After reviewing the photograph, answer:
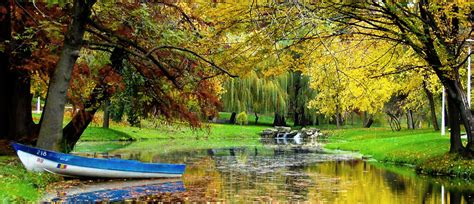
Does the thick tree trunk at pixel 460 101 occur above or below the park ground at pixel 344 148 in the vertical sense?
above

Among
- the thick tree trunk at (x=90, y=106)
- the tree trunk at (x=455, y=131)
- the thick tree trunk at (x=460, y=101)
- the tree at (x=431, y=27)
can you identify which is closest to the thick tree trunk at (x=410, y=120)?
the tree trunk at (x=455, y=131)

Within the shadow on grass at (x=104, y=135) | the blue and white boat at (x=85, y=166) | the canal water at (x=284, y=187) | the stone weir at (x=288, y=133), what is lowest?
the canal water at (x=284, y=187)

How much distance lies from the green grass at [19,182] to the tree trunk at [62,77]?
3.56 feet

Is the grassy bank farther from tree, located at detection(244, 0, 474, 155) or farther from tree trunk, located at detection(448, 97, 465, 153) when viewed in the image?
tree, located at detection(244, 0, 474, 155)

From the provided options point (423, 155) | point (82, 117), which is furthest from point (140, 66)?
point (423, 155)

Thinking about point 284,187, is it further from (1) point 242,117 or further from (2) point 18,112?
(1) point 242,117

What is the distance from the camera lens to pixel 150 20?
60.1ft

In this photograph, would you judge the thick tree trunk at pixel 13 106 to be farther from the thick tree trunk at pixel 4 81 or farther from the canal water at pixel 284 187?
the canal water at pixel 284 187

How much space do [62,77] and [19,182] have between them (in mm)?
3778

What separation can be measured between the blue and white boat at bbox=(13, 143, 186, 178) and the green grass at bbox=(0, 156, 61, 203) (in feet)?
0.96

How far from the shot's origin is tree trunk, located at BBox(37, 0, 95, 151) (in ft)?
53.7

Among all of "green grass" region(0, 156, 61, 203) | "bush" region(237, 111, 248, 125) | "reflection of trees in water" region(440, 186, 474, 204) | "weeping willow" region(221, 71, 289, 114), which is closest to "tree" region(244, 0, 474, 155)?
"reflection of trees in water" region(440, 186, 474, 204)

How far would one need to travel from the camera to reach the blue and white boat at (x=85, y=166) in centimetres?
1583

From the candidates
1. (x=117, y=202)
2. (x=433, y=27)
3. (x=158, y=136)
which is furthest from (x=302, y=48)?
(x=158, y=136)
